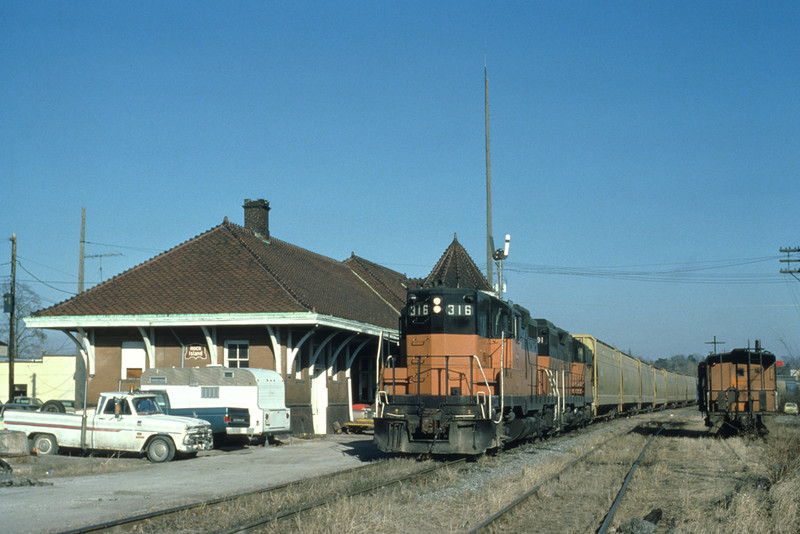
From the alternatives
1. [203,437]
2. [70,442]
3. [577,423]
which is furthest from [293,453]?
[577,423]

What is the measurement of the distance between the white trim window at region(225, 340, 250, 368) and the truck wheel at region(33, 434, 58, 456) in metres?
7.06

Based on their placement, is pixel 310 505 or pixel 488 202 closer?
pixel 310 505

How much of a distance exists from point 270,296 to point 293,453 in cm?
622

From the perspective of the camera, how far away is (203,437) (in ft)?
60.7

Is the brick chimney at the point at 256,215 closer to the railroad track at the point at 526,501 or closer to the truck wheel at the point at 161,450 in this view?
the truck wheel at the point at 161,450

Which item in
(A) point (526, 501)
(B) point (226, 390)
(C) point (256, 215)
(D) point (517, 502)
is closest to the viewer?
(D) point (517, 502)

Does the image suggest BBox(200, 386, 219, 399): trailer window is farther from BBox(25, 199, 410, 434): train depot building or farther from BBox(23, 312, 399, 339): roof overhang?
BBox(23, 312, 399, 339): roof overhang

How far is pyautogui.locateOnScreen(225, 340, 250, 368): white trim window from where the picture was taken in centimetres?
2533

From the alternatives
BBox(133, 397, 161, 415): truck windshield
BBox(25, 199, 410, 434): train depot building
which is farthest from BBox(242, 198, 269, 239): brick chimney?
BBox(133, 397, 161, 415): truck windshield

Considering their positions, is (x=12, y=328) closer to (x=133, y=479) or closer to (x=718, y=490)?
(x=133, y=479)

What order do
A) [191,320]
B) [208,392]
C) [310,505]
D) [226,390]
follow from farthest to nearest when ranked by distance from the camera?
[191,320] < [208,392] < [226,390] < [310,505]

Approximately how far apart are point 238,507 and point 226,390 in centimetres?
1085

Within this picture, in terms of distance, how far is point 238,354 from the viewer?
25375 millimetres

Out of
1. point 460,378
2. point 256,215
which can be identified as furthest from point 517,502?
point 256,215
